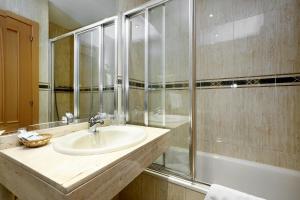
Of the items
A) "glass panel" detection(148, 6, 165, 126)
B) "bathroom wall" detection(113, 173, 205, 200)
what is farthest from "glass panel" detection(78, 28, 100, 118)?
"bathroom wall" detection(113, 173, 205, 200)

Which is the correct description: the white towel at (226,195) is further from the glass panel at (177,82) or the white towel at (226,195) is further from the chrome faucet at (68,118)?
the chrome faucet at (68,118)

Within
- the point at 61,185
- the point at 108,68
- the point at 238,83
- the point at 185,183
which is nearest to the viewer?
the point at 61,185

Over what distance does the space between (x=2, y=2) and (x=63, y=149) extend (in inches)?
30.6

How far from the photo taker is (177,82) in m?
1.73

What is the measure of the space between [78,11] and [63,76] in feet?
1.66

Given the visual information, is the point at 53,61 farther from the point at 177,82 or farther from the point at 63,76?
the point at 177,82

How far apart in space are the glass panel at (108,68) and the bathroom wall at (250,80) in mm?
942

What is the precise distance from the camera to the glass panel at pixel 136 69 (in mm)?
1715

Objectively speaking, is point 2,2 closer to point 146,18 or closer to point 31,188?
point 31,188

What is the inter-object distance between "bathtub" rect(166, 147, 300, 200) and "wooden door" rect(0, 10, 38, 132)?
1.11 meters

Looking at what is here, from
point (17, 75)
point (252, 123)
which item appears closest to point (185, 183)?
point (252, 123)

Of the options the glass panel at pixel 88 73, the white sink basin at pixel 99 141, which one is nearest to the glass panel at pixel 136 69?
the glass panel at pixel 88 73

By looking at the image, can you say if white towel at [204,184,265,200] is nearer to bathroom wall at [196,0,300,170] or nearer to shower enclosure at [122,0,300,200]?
shower enclosure at [122,0,300,200]

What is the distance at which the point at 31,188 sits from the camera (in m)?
0.61
